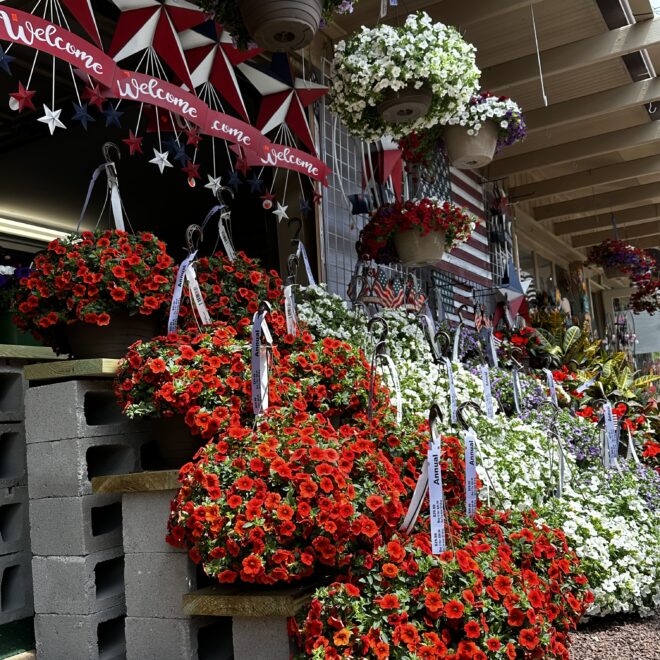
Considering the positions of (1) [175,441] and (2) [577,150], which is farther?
(2) [577,150]

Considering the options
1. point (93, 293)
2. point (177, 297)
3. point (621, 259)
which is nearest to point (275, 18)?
point (177, 297)

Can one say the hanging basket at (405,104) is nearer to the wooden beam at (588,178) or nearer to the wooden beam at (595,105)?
the wooden beam at (595,105)

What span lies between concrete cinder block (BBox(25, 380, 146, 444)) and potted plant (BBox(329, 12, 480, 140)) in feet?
6.09

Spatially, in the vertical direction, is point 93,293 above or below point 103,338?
above

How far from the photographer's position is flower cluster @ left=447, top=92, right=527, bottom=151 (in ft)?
14.5

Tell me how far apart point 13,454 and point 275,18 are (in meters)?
1.84

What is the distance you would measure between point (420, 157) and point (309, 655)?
3.53m

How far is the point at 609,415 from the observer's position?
11.9 feet

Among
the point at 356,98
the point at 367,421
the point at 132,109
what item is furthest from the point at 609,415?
the point at 132,109

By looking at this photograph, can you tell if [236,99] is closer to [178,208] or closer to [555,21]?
[555,21]

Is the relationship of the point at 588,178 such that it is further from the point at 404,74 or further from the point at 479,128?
the point at 404,74

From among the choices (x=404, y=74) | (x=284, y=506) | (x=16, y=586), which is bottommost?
(x=16, y=586)

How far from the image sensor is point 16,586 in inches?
104

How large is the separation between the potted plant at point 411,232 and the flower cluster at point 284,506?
8.18 ft
